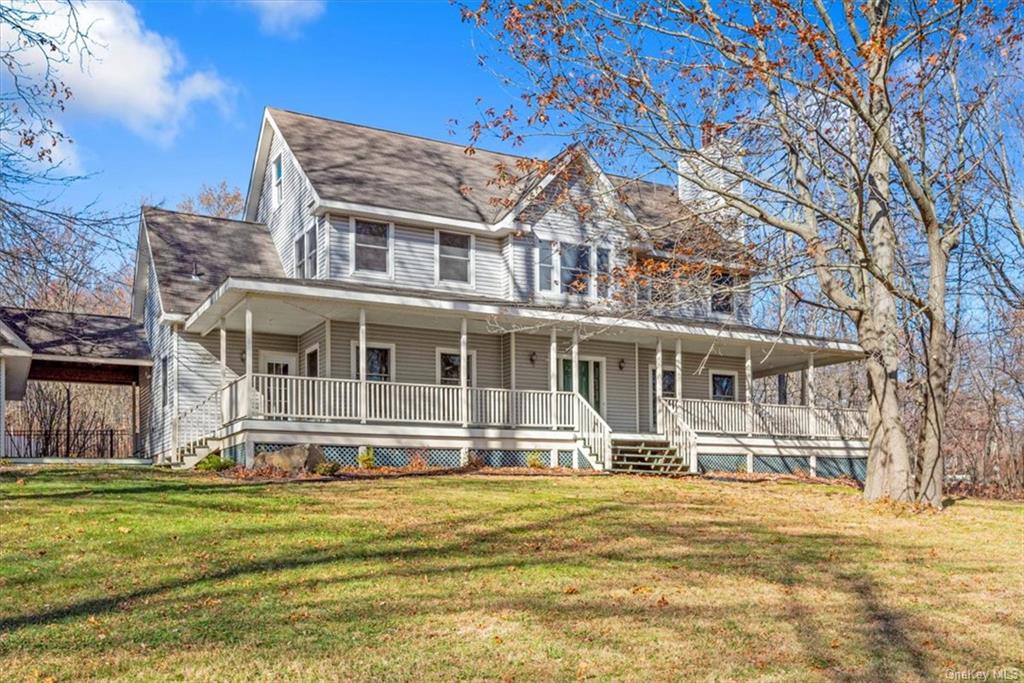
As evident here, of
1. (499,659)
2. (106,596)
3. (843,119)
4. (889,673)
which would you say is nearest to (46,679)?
(106,596)

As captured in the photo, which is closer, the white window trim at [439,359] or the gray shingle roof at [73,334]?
the white window trim at [439,359]

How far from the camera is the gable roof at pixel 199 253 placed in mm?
23953

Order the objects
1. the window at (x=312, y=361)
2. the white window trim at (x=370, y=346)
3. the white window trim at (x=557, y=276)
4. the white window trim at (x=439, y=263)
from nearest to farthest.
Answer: the white window trim at (x=370, y=346) → the window at (x=312, y=361) → the white window trim at (x=439, y=263) → the white window trim at (x=557, y=276)

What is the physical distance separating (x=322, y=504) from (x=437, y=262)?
38.0 ft

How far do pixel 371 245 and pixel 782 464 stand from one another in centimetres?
1153

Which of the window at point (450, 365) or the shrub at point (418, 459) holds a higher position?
the window at point (450, 365)

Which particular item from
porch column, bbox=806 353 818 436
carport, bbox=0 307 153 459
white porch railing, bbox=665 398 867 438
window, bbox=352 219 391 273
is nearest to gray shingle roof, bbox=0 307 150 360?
carport, bbox=0 307 153 459

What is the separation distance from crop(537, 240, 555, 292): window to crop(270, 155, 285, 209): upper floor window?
7042mm

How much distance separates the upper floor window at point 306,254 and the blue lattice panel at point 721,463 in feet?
33.3

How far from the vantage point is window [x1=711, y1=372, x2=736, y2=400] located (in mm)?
28797

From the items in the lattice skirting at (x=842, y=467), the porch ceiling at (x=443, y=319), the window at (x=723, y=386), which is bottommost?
the lattice skirting at (x=842, y=467)

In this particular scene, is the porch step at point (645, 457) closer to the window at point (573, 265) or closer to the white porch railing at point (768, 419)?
the white porch railing at point (768, 419)

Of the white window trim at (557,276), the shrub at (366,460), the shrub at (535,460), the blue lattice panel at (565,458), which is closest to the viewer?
the shrub at (366,460)

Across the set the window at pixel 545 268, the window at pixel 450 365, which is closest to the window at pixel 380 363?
the window at pixel 450 365
